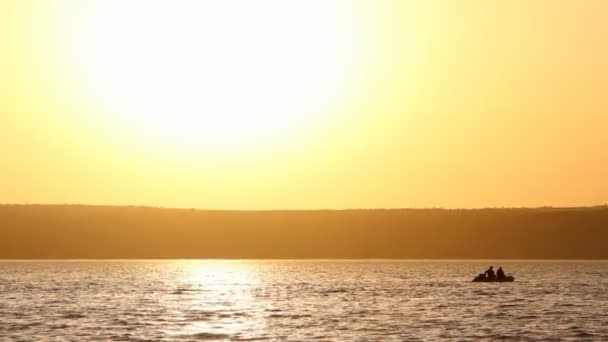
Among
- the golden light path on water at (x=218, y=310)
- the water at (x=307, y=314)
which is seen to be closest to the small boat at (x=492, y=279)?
the water at (x=307, y=314)

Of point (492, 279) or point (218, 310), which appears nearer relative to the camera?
point (218, 310)

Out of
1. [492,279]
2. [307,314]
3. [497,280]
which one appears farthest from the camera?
[492,279]

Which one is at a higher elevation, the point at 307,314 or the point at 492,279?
the point at 492,279

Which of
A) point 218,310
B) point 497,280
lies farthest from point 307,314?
point 497,280

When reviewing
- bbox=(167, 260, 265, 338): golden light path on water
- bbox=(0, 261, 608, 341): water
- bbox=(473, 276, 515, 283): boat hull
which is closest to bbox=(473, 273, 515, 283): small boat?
bbox=(473, 276, 515, 283): boat hull

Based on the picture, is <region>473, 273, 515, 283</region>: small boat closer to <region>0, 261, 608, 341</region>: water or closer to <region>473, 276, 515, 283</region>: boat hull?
<region>473, 276, 515, 283</region>: boat hull

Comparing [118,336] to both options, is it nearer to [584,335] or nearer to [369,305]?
[584,335]

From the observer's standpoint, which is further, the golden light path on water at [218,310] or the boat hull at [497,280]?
the boat hull at [497,280]

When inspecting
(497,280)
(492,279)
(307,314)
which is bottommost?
Answer: (307,314)

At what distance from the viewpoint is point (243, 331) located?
318ft

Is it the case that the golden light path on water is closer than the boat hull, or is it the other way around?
the golden light path on water

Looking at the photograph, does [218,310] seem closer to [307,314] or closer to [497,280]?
[307,314]

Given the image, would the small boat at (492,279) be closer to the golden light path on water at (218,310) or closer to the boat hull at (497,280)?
the boat hull at (497,280)

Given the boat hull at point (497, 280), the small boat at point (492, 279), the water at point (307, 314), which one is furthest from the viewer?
the small boat at point (492, 279)
